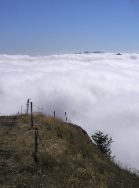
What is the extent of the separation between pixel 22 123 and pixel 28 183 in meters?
14.0

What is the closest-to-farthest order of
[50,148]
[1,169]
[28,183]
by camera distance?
1. [28,183]
2. [1,169]
3. [50,148]

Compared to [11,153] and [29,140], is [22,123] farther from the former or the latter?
[11,153]

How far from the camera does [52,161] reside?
25359mm

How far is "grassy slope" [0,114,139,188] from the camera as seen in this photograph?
22.1 m

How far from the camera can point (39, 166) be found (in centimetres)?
2422

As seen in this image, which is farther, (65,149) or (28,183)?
(65,149)

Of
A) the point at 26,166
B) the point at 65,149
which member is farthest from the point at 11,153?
the point at 65,149

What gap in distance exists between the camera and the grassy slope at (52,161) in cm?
2206

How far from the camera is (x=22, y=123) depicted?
115 ft

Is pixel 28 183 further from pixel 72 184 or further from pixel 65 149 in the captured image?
pixel 65 149

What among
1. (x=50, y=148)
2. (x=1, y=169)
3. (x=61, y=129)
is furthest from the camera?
(x=61, y=129)

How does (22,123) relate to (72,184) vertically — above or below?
above

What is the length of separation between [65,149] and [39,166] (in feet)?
17.5

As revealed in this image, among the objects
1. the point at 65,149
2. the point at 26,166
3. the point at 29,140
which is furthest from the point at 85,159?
the point at 26,166
